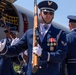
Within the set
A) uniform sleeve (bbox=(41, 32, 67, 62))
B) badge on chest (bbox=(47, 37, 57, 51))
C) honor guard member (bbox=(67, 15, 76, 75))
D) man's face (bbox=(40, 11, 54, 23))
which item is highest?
man's face (bbox=(40, 11, 54, 23))

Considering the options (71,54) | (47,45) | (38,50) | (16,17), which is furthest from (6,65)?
(16,17)

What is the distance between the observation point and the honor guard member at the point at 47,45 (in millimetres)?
4633

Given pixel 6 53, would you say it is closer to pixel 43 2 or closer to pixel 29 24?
pixel 43 2

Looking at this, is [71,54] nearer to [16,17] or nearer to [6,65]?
[6,65]

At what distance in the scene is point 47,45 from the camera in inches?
188

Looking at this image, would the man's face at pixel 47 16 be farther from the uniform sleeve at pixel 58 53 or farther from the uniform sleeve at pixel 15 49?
the uniform sleeve at pixel 15 49

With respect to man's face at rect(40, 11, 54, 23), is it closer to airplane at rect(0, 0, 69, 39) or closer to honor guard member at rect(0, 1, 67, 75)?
honor guard member at rect(0, 1, 67, 75)

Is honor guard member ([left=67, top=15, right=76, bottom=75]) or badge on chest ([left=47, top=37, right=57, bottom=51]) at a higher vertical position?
badge on chest ([left=47, top=37, right=57, bottom=51])

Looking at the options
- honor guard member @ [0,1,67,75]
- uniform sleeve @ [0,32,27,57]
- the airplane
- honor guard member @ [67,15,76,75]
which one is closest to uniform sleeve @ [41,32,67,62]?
honor guard member @ [0,1,67,75]

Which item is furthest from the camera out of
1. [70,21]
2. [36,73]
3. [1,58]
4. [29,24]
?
[29,24]

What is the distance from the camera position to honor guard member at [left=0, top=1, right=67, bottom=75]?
182 inches

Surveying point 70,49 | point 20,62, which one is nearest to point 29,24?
point 20,62

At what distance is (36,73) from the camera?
15.6 feet

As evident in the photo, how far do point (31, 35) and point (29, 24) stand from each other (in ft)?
49.4
